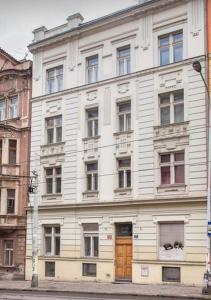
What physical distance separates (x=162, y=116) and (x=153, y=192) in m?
4.42

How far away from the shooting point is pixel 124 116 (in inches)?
1335

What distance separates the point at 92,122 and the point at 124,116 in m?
2.49

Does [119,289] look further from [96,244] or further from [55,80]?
[55,80]

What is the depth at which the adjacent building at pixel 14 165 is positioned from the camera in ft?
123

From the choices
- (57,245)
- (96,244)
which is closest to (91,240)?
(96,244)

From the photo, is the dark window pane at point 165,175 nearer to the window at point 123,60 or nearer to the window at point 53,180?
the window at point 123,60

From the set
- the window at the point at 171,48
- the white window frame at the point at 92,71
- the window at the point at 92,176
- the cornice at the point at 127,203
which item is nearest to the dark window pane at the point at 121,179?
the cornice at the point at 127,203

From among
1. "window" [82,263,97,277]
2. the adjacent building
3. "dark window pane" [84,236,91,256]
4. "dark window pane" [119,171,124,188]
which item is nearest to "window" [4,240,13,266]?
the adjacent building

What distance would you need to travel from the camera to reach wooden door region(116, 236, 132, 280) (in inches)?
1270

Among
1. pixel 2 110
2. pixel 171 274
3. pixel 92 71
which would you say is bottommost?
pixel 171 274

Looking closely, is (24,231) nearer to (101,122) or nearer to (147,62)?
(101,122)

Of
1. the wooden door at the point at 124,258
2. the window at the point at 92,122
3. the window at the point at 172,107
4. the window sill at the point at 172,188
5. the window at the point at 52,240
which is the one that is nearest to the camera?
the window sill at the point at 172,188

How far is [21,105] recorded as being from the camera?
39531 mm

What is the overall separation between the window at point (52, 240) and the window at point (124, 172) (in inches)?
219
